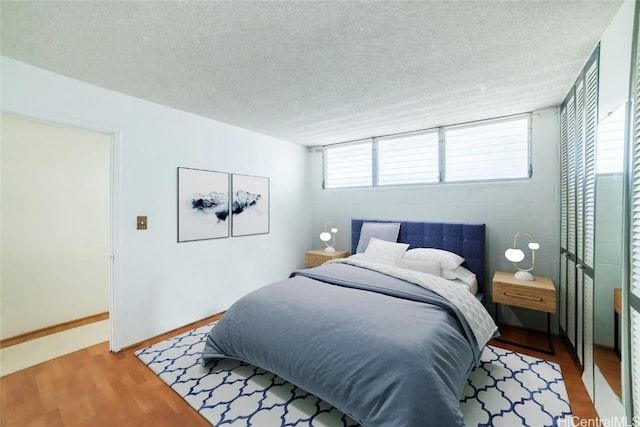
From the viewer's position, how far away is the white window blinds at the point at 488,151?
3037mm

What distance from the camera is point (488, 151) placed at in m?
3.22

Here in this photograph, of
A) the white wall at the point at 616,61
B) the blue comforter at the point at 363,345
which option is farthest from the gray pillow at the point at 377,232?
the white wall at the point at 616,61

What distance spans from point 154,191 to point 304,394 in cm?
242

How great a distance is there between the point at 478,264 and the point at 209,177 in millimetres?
3384

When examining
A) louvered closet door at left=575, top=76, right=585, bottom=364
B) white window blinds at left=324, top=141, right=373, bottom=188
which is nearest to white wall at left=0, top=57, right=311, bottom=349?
white window blinds at left=324, top=141, right=373, bottom=188

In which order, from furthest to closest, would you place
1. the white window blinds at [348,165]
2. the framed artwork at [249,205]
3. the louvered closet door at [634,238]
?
the white window blinds at [348,165] → the framed artwork at [249,205] → the louvered closet door at [634,238]

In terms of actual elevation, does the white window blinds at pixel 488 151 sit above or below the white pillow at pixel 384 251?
above

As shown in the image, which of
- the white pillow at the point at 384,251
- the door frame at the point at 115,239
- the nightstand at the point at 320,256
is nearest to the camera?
the door frame at the point at 115,239

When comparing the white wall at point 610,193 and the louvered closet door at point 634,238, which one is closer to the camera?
the louvered closet door at point 634,238

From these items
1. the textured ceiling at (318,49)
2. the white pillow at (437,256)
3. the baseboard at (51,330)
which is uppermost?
the textured ceiling at (318,49)

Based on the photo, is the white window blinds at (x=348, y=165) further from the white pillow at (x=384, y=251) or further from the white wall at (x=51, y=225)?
the white wall at (x=51, y=225)

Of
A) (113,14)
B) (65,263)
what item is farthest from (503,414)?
(65,263)

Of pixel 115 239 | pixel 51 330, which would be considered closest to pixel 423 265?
pixel 115 239

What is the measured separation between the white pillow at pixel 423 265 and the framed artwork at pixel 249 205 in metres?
2.08
